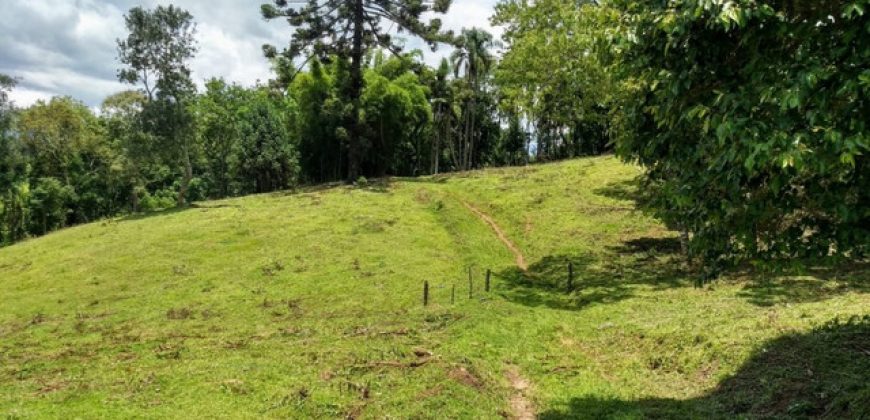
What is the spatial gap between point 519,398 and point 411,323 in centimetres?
555

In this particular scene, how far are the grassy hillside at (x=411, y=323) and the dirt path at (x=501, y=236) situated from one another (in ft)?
1.15

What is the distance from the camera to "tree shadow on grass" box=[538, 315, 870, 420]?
30.1 ft

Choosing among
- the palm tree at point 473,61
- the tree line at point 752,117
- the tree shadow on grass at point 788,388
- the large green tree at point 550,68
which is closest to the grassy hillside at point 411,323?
the tree shadow on grass at point 788,388

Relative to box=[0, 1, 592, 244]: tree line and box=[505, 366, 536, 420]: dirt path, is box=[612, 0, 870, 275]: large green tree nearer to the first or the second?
box=[505, 366, 536, 420]: dirt path

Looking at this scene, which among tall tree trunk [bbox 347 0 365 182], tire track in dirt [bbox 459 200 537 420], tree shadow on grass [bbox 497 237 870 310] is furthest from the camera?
tall tree trunk [bbox 347 0 365 182]

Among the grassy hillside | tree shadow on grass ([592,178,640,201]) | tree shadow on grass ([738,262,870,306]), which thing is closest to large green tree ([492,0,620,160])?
tree shadow on grass ([592,178,640,201])

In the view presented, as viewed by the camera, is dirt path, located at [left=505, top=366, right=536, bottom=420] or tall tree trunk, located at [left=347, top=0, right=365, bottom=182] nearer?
dirt path, located at [left=505, top=366, right=536, bottom=420]

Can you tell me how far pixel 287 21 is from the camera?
42344 mm

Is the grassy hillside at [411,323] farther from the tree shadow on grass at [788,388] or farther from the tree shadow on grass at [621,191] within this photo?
the tree shadow on grass at [621,191]

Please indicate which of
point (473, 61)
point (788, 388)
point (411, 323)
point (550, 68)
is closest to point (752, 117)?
point (788, 388)

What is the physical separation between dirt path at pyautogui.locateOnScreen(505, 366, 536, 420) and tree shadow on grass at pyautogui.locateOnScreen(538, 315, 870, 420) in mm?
334

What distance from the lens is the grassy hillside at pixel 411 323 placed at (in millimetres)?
10875

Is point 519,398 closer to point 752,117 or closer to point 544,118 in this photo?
point 752,117

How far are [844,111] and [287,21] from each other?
4167 cm
